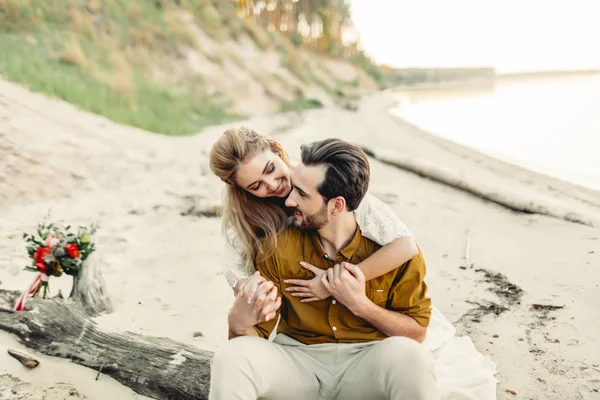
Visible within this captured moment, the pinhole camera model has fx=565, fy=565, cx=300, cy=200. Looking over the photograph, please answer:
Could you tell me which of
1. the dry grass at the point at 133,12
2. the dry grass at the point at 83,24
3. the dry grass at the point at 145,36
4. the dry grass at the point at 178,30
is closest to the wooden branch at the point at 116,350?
the dry grass at the point at 83,24

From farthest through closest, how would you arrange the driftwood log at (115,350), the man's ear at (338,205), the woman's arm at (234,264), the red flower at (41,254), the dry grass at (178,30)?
the dry grass at (178,30) → the red flower at (41,254) → the driftwood log at (115,350) → the woman's arm at (234,264) → the man's ear at (338,205)

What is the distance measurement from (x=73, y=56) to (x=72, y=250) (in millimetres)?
9341

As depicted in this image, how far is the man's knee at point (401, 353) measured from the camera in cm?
230

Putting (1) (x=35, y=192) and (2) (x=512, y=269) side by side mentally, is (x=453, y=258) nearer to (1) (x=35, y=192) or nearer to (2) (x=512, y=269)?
(2) (x=512, y=269)

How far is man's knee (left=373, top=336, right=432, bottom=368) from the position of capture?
2.30 meters

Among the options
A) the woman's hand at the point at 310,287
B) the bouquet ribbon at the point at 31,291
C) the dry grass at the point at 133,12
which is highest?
the dry grass at the point at 133,12

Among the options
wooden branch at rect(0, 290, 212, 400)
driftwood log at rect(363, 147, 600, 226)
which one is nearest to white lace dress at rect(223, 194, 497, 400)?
wooden branch at rect(0, 290, 212, 400)

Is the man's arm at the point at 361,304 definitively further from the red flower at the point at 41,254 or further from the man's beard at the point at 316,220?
the red flower at the point at 41,254

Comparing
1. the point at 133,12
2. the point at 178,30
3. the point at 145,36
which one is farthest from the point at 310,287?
the point at 178,30

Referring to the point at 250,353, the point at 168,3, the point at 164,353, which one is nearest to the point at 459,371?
the point at 250,353

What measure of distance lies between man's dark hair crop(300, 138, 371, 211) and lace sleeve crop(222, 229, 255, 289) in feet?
1.96

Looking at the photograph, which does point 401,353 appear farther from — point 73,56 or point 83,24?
point 83,24

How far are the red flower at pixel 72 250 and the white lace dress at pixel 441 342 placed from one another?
1.45 metres

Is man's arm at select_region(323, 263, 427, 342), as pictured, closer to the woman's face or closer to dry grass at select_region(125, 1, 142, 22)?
the woman's face
